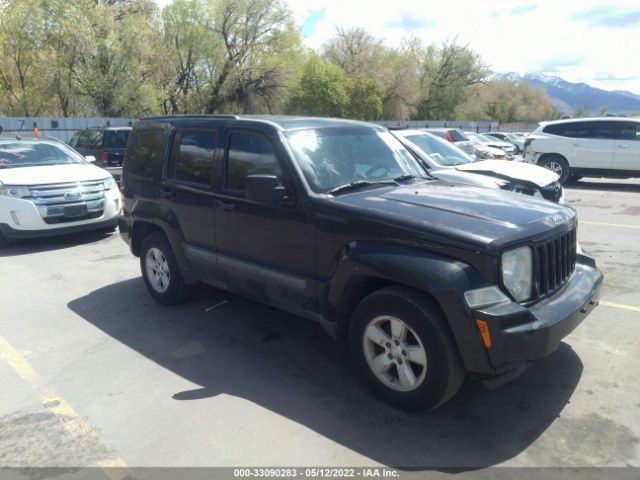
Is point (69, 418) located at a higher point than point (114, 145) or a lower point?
lower

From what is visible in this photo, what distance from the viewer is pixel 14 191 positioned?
8.29 meters

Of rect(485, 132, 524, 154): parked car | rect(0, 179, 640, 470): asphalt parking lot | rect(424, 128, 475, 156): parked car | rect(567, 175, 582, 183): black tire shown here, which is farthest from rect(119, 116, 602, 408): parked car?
rect(485, 132, 524, 154): parked car

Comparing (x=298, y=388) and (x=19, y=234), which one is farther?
(x=19, y=234)

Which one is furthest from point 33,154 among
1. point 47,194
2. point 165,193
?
point 165,193

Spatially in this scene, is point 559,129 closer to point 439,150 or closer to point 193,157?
point 439,150

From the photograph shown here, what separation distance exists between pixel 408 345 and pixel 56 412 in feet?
8.24

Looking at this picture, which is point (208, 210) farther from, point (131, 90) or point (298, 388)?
point (131, 90)

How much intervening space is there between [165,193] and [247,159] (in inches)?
50.4

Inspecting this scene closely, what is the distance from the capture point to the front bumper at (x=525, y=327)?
307 centimetres

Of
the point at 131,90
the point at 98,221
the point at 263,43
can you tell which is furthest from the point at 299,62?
the point at 98,221

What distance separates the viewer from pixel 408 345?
3.45 meters

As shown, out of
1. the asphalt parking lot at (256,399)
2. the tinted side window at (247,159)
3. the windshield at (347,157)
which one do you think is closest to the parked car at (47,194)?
the asphalt parking lot at (256,399)

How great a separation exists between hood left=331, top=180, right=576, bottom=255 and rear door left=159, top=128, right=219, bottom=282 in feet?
4.96

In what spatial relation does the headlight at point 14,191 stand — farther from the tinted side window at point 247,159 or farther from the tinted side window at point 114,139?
the tinted side window at point 114,139
